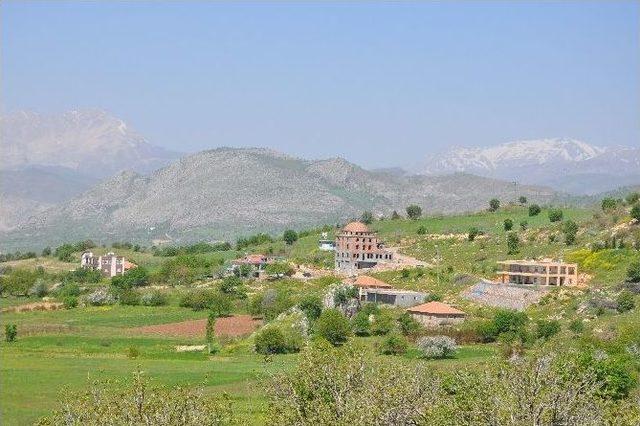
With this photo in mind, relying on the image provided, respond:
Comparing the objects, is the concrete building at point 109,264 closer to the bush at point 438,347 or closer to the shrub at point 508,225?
the shrub at point 508,225

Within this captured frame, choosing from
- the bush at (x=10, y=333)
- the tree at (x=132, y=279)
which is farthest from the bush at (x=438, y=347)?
the tree at (x=132, y=279)

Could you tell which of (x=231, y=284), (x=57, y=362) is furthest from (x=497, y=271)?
(x=57, y=362)

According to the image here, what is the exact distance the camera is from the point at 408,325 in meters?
73.0

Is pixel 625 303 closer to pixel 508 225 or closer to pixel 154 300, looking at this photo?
pixel 508 225

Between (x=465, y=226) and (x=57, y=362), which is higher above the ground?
(x=465, y=226)

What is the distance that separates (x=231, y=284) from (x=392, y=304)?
2129 centimetres

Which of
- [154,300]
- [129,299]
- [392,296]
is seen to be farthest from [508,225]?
[129,299]

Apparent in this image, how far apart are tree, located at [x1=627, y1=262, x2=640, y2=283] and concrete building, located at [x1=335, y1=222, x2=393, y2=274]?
1329 inches

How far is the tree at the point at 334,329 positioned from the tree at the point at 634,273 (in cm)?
2099

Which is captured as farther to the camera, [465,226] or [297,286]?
[465,226]

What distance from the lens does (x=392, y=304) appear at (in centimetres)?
8431

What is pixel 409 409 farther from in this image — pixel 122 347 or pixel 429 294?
pixel 429 294

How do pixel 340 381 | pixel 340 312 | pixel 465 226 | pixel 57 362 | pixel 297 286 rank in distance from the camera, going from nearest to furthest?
pixel 340 381, pixel 57 362, pixel 340 312, pixel 297 286, pixel 465 226

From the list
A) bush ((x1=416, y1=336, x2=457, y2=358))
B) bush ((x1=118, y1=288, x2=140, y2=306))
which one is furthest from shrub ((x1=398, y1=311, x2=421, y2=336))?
bush ((x1=118, y1=288, x2=140, y2=306))
